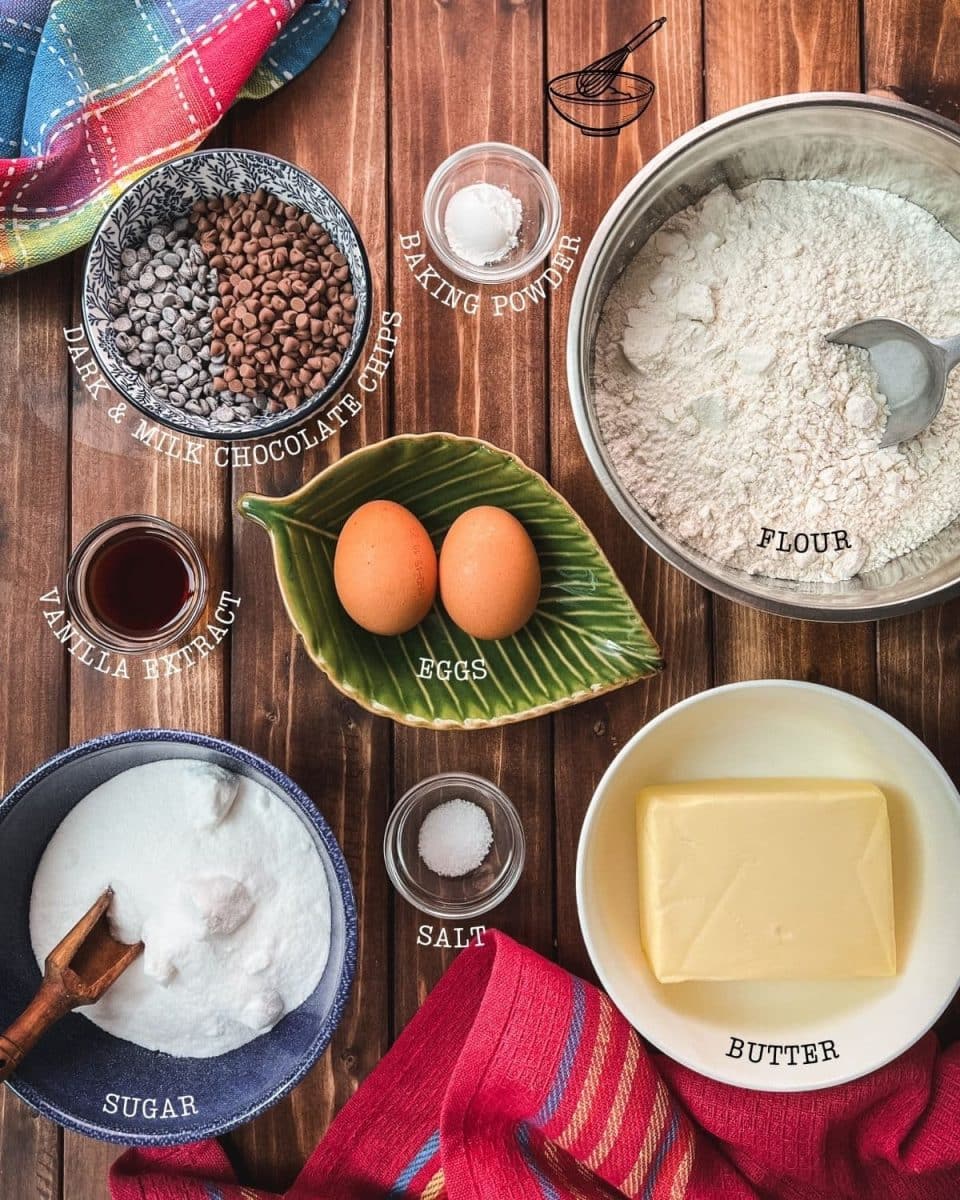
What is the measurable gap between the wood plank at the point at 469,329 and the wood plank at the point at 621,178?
0.02 metres

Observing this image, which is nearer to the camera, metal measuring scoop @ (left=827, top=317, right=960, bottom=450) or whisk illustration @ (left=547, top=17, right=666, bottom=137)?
metal measuring scoop @ (left=827, top=317, right=960, bottom=450)

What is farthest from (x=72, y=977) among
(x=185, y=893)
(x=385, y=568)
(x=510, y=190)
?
(x=510, y=190)

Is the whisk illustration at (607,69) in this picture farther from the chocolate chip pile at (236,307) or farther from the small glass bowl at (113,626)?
the small glass bowl at (113,626)

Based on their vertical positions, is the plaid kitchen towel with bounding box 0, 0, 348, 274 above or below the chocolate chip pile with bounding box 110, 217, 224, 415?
above

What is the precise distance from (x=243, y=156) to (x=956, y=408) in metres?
0.60

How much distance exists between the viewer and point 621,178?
0.85 m

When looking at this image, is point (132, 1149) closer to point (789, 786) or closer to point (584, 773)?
point (584, 773)

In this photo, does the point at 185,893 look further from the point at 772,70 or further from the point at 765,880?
the point at 772,70

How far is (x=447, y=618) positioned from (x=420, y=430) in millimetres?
165

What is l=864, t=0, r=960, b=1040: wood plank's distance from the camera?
0.86 meters

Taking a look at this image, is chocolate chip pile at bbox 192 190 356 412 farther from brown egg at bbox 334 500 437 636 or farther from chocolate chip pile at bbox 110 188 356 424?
brown egg at bbox 334 500 437 636

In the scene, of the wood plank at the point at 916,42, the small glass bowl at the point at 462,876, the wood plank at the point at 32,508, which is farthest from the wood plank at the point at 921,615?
the wood plank at the point at 32,508

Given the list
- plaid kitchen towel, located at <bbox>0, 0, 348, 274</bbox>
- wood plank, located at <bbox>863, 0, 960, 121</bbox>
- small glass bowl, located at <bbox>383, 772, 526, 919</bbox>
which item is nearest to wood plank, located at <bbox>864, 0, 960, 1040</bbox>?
wood plank, located at <bbox>863, 0, 960, 121</bbox>

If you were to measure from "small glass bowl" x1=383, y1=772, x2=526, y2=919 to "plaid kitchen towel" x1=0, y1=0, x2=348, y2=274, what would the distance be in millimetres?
568
